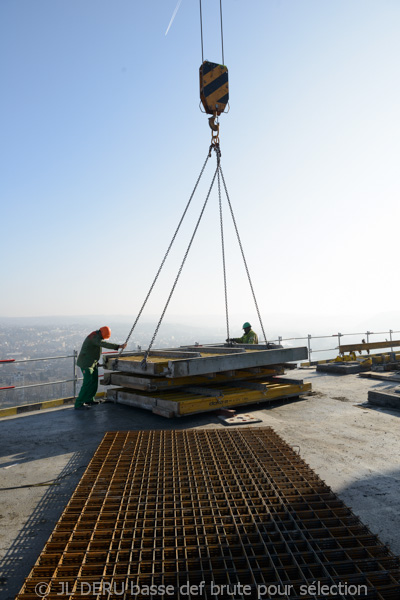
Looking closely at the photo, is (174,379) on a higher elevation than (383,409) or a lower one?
higher

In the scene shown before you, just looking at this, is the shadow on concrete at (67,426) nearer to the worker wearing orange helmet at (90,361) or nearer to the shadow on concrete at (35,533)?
the worker wearing orange helmet at (90,361)

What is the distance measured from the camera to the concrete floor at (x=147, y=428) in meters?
3.08

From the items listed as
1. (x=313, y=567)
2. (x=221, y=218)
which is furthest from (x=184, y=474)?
(x=221, y=218)

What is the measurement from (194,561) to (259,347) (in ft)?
23.0

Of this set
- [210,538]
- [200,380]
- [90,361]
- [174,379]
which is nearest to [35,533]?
[210,538]

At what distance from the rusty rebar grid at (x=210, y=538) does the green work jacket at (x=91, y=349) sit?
3900 mm

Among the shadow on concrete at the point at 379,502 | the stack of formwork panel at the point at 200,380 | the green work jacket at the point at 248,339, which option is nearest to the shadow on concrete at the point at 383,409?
the stack of formwork panel at the point at 200,380

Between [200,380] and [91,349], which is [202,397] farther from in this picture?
[91,349]

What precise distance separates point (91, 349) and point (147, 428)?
2647 mm

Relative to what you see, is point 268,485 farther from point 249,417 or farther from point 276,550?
point 249,417

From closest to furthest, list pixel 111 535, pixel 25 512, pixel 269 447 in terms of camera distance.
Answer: pixel 111 535
pixel 25 512
pixel 269 447

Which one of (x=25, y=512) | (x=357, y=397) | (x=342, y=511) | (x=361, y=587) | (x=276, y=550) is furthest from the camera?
(x=357, y=397)

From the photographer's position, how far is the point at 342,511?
124 inches

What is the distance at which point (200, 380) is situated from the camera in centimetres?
771
